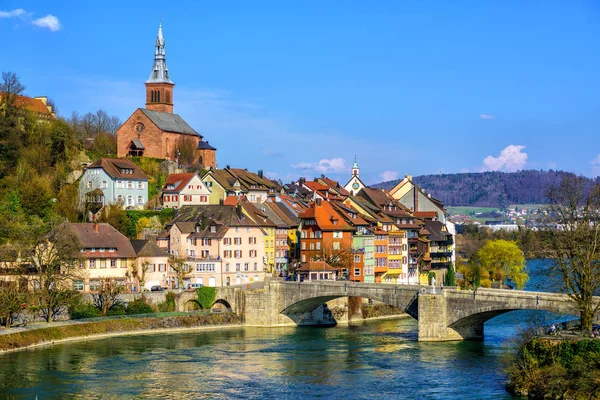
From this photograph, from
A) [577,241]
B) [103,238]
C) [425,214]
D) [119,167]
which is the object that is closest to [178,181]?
[119,167]

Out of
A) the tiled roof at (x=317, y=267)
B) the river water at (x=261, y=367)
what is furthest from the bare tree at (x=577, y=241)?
the tiled roof at (x=317, y=267)

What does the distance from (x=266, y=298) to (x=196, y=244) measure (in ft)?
41.1

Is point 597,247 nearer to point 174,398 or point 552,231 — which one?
point 552,231

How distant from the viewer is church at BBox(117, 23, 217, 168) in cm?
12950

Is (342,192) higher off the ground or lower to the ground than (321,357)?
higher

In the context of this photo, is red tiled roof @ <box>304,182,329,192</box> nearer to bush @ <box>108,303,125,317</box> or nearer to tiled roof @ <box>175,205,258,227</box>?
tiled roof @ <box>175,205,258,227</box>

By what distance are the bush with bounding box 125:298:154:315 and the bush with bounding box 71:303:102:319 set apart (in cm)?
276

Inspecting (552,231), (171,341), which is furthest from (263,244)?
(552,231)

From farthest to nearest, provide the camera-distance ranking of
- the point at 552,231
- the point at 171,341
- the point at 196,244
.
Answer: the point at 196,244 < the point at 171,341 < the point at 552,231

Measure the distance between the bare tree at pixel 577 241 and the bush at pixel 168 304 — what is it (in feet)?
120

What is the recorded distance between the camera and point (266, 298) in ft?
302

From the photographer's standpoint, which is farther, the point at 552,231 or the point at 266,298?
the point at 266,298

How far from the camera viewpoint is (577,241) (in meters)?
65.2

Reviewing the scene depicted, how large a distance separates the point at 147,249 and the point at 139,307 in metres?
8.94
